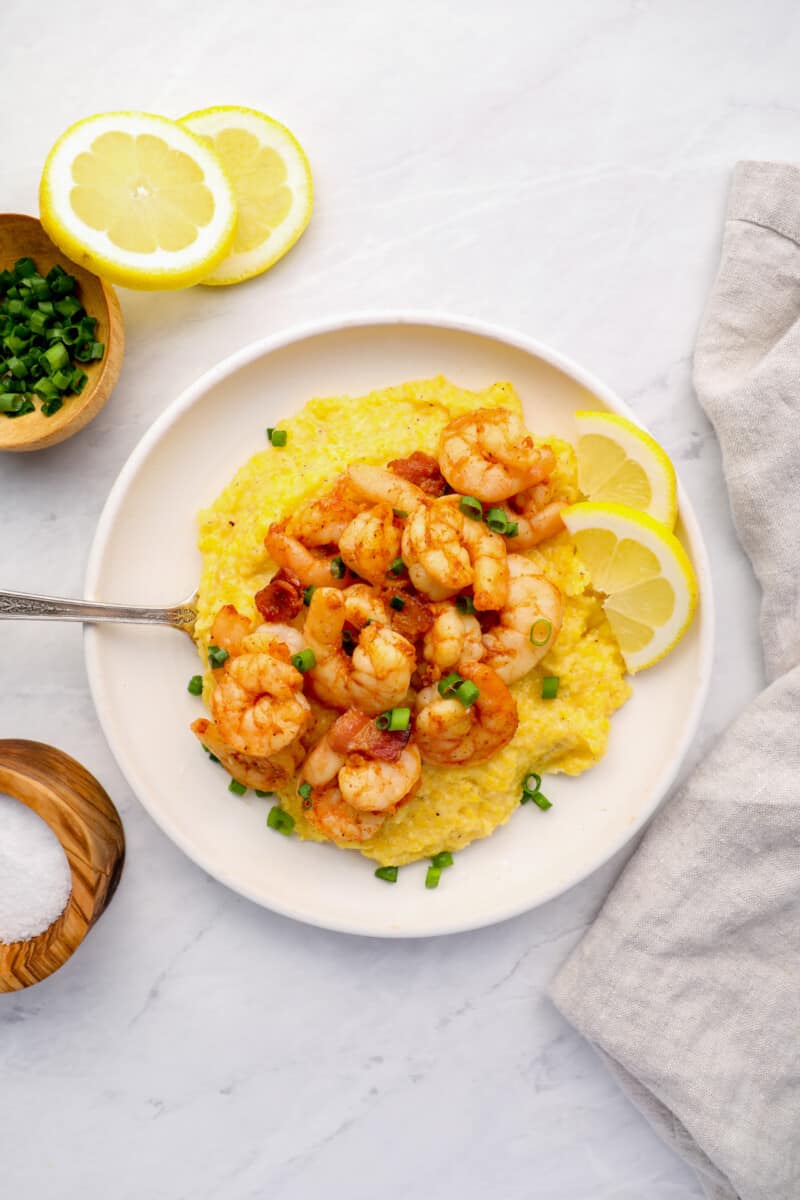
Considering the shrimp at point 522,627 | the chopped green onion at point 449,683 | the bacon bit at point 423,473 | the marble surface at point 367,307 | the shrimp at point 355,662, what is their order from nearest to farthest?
1. the shrimp at point 355,662
2. the chopped green onion at point 449,683
3. the shrimp at point 522,627
4. the bacon bit at point 423,473
5. the marble surface at point 367,307

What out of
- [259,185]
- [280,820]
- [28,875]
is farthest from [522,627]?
[259,185]

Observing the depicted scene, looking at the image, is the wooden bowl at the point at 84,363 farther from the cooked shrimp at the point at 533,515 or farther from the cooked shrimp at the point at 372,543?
the cooked shrimp at the point at 533,515

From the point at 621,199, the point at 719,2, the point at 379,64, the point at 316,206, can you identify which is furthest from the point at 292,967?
the point at 719,2

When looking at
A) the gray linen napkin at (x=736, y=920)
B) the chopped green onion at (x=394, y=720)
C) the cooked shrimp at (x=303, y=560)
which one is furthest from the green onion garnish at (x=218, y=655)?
the gray linen napkin at (x=736, y=920)

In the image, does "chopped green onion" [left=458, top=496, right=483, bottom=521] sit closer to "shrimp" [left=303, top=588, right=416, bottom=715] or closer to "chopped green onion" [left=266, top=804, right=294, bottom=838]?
"shrimp" [left=303, top=588, right=416, bottom=715]

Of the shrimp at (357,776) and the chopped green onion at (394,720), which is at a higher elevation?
the chopped green onion at (394,720)

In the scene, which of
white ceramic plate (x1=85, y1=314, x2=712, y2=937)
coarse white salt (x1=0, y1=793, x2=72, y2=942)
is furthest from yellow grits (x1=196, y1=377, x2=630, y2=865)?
coarse white salt (x1=0, y1=793, x2=72, y2=942)

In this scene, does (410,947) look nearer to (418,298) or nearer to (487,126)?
(418,298)
